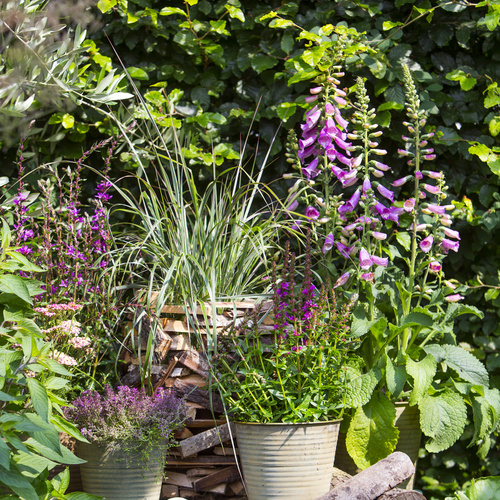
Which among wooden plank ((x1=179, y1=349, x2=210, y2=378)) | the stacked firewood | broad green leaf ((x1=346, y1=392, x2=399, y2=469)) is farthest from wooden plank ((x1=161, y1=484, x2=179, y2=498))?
broad green leaf ((x1=346, y1=392, x2=399, y2=469))

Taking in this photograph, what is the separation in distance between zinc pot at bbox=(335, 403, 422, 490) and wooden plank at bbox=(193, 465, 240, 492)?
0.39 metres

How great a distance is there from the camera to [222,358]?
1.90m

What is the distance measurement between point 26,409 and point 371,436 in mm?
1079

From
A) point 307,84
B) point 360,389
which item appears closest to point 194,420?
point 360,389

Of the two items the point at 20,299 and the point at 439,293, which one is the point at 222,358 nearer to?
the point at 20,299

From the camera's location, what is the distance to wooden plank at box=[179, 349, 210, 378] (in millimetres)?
1971

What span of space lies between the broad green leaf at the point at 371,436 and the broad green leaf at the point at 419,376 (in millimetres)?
99

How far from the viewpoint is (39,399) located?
1406mm

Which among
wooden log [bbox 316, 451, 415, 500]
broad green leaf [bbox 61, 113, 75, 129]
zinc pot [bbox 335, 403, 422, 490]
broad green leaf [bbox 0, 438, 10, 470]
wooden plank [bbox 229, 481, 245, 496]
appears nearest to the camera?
broad green leaf [bbox 0, 438, 10, 470]

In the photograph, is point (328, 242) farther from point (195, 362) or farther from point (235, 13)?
point (235, 13)

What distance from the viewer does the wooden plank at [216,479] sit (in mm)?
1966

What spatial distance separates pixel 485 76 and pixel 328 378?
5.49 feet

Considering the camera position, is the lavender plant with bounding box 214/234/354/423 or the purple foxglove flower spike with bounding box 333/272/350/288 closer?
the lavender plant with bounding box 214/234/354/423

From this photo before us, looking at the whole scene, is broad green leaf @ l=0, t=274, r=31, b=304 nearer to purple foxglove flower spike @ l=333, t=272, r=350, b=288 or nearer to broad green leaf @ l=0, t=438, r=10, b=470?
broad green leaf @ l=0, t=438, r=10, b=470
